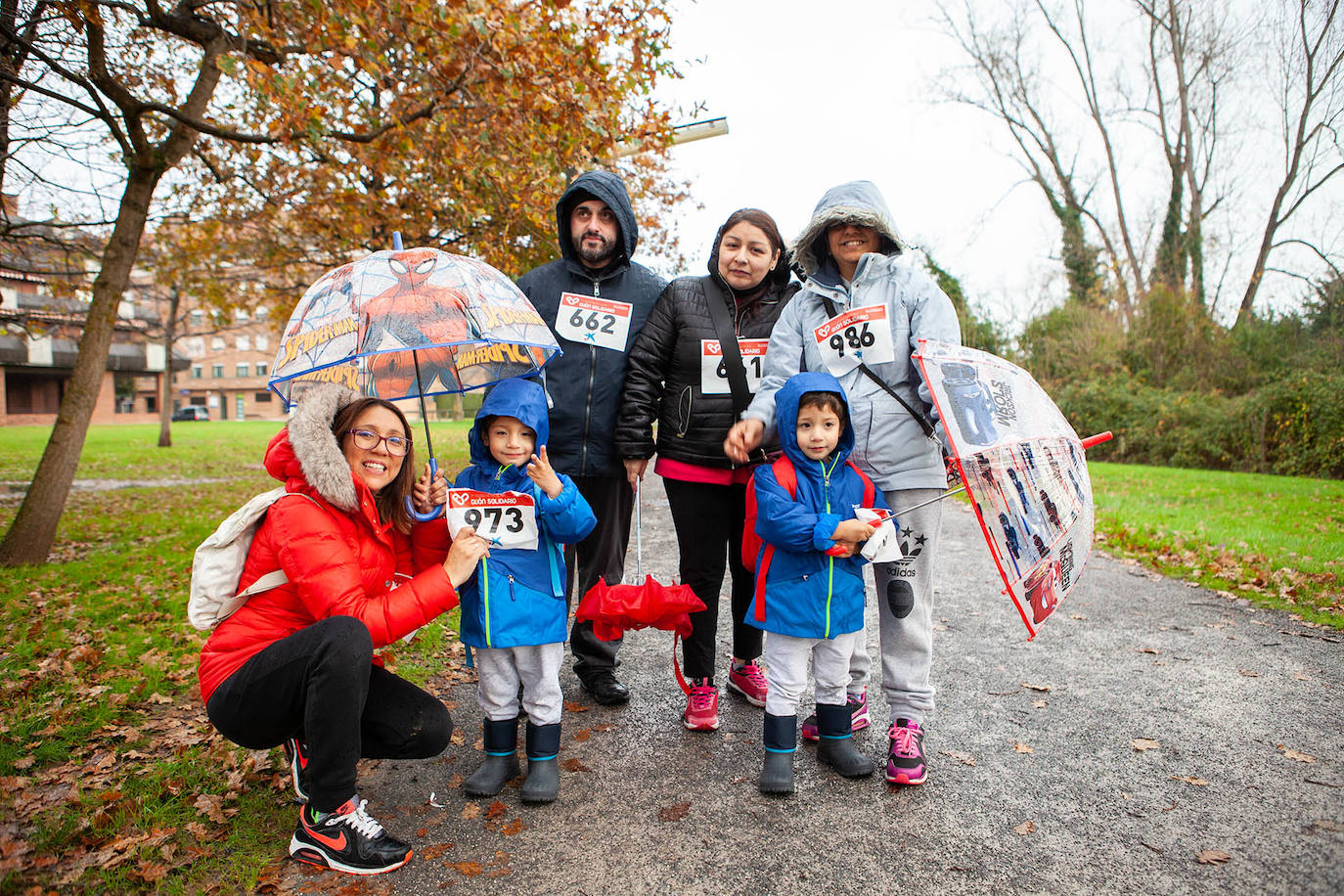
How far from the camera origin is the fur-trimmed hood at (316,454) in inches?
106

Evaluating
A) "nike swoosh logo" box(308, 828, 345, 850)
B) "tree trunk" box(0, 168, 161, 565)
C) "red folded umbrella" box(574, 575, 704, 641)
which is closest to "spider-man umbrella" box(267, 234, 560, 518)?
"red folded umbrella" box(574, 575, 704, 641)

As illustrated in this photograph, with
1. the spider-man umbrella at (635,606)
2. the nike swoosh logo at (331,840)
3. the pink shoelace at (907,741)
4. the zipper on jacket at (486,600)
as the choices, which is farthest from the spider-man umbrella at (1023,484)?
the nike swoosh logo at (331,840)

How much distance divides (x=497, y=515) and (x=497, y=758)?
3.31 feet

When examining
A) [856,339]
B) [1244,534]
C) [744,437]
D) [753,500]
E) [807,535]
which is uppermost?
[856,339]

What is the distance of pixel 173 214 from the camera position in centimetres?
1070

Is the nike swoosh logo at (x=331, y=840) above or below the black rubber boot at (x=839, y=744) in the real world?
below

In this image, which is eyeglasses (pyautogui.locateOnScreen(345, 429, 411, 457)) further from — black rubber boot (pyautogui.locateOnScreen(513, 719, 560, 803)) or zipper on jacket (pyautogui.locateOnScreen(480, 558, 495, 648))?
black rubber boot (pyautogui.locateOnScreen(513, 719, 560, 803))

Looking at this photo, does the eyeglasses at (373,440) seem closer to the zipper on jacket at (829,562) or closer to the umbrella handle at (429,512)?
the umbrella handle at (429,512)

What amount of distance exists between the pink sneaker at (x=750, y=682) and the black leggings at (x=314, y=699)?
6.60 feet

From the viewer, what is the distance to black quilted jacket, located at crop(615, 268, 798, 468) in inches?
145

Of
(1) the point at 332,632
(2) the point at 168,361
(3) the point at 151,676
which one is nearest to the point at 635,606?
(1) the point at 332,632

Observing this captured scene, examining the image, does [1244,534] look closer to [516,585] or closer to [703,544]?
[703,544]

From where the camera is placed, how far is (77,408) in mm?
6961

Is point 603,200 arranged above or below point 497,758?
above
